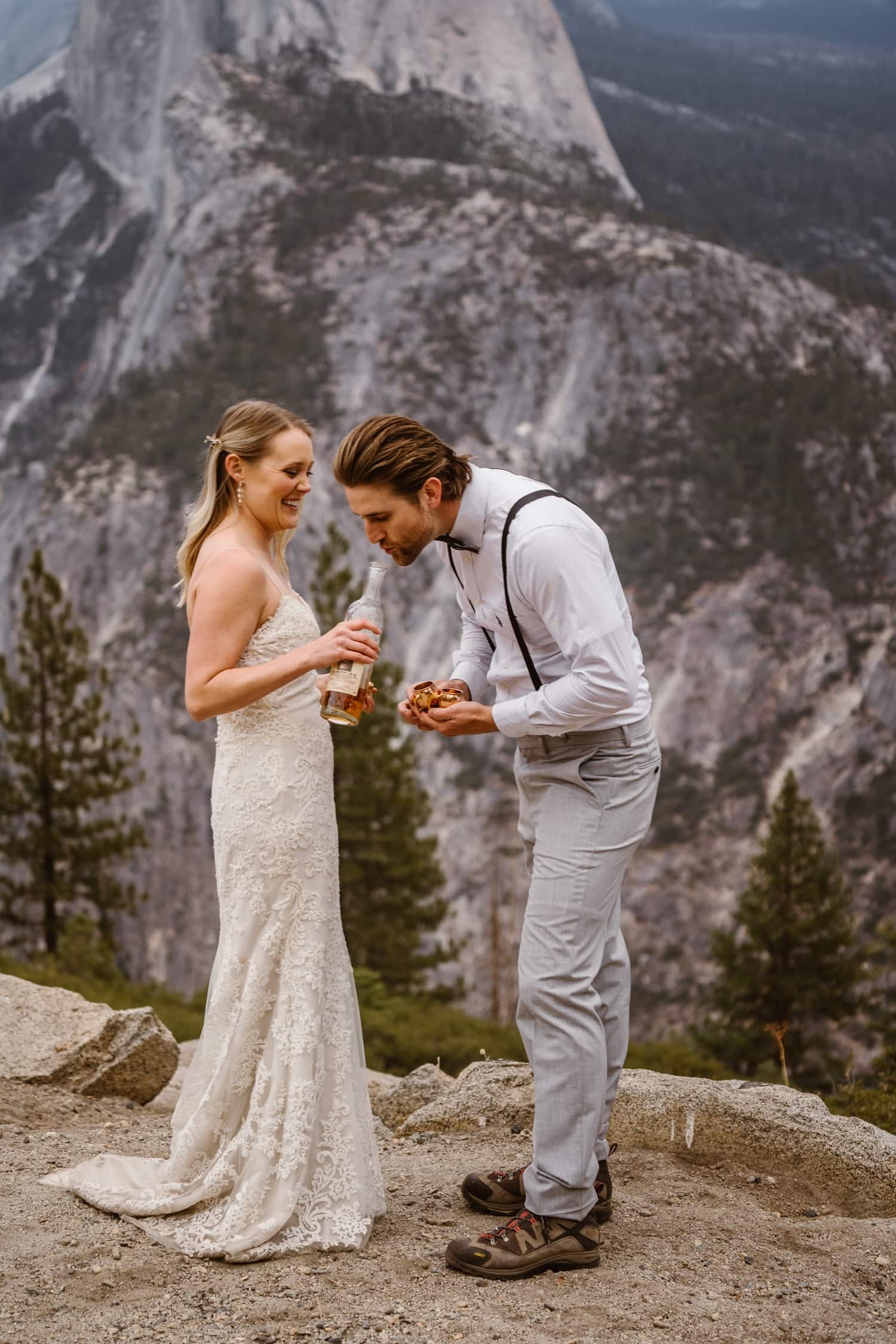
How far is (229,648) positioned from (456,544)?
2.56 feet

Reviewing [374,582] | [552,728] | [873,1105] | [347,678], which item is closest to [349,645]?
[347,678]

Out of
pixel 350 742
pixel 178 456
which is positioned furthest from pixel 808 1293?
pixel 178 456

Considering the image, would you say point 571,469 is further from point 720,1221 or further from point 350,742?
point 720,1221

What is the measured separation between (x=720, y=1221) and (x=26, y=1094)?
3.38 meters

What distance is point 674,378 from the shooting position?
147ft

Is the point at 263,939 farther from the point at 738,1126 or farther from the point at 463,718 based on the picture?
the point at 738,1126

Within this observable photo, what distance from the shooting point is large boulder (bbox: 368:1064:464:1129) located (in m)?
6.12

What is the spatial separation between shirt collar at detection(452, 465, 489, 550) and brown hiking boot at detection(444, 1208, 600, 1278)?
2.05 m

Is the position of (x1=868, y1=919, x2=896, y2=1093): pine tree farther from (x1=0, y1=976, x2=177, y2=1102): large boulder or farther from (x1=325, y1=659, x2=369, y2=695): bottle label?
(x1=325, y1=659, x2=369, y2=695): bottle label

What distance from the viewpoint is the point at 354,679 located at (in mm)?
3389

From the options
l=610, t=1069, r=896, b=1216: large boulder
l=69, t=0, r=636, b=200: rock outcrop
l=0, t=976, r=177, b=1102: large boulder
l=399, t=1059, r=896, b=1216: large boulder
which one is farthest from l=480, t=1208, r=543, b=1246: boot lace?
l=69, t=0, r=636, b=200: rock outcrop

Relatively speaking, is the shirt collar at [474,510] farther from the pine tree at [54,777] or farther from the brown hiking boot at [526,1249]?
the pine tree at [54,777]

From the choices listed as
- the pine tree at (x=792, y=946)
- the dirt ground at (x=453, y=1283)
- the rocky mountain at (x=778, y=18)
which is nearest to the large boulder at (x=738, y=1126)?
the dirt ground at (x=453, y=1283)

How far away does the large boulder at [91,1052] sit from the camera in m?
5.93
